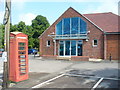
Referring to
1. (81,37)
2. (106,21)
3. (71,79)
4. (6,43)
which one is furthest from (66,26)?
(6,43)

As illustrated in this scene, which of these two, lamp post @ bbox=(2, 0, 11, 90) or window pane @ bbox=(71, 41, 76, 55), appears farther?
window pane @ bbox=(71, 41, 76, 55)

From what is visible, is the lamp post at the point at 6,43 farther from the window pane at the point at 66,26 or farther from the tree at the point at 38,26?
the tree at the point at 38,26

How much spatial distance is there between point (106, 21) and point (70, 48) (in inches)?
300

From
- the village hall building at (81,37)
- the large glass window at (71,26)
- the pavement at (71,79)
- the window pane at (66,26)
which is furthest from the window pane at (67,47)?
the pavement at (71,79)

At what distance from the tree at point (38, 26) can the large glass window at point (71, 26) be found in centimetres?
2079

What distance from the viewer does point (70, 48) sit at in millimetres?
24625

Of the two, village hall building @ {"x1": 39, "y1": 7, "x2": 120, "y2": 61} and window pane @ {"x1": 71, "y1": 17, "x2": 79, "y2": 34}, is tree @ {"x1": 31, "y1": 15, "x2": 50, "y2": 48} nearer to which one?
village hall building @ {"x1": 39, "y1": 7, "x2": 120, "y2": 61}

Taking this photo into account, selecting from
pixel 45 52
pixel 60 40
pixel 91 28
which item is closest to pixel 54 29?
pixel 60 40

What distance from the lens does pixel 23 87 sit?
7.57m

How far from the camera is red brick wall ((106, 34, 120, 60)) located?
70.0ft

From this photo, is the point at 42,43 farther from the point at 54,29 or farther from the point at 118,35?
the point at 118,35

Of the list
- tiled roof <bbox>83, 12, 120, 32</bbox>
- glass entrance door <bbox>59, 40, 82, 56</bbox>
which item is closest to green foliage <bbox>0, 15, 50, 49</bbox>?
glass entrance door <bbox>59, 40, 82, 56</bbox>

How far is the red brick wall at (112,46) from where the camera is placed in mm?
21328

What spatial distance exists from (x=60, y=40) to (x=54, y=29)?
238 cm
